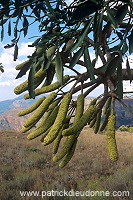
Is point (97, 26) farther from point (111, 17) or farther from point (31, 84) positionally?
point (31, 84)

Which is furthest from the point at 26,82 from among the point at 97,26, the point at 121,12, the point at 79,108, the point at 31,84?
the point at 121,12

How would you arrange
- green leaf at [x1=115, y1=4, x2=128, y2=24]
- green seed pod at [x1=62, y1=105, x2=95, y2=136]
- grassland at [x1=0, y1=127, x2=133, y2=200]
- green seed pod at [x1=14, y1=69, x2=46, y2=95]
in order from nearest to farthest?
1. green seed pod at [x1=62, y1=105, x2=95, y2=136]
2. green leaf at [x1=115, y1=4, x2=128, y2=24]
3. green seed pod at [x1=14, y1=69, x2=46, y2=95]
4. grassland at [x1=0, y1=127, x2=133, y2=200]

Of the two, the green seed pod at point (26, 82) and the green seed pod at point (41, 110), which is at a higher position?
the green seed pod at point (26, 82)

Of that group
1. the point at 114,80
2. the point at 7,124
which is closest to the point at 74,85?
the point at 114,80

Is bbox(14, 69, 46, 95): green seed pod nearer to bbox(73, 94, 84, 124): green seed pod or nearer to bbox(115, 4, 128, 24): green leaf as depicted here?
bbox(73, 94, 84, 124): green seed pod

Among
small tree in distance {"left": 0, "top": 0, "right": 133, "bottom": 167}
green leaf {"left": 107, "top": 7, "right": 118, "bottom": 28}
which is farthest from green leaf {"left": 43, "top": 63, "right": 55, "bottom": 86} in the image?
green leaf {"left": 107, "top": 7, "right": 118, "bottom": 28}

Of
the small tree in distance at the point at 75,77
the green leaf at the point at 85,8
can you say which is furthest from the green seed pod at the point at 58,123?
the green leaf at the point at 85,8

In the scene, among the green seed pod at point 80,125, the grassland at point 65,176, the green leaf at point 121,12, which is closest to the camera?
the green seed pod at point 80,125

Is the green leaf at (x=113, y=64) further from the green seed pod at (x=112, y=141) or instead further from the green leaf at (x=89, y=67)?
the green seed pod at (x=112, y=141)

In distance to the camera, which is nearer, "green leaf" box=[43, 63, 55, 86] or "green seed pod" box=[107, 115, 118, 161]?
"green seed pod" box=[107, 115, 118, 161]

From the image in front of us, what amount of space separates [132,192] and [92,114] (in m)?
5.01

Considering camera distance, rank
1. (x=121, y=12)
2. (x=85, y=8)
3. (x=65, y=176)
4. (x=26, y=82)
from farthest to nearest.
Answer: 1. (x=65, y=176)
2. (x=26, y=82)
3. (x=121, y=12)
4. (x=85, y=8)

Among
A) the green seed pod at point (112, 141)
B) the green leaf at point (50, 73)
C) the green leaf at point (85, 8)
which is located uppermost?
the green leaf at point (85, 8)

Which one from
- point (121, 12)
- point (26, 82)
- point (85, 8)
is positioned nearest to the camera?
point (85, 8)
